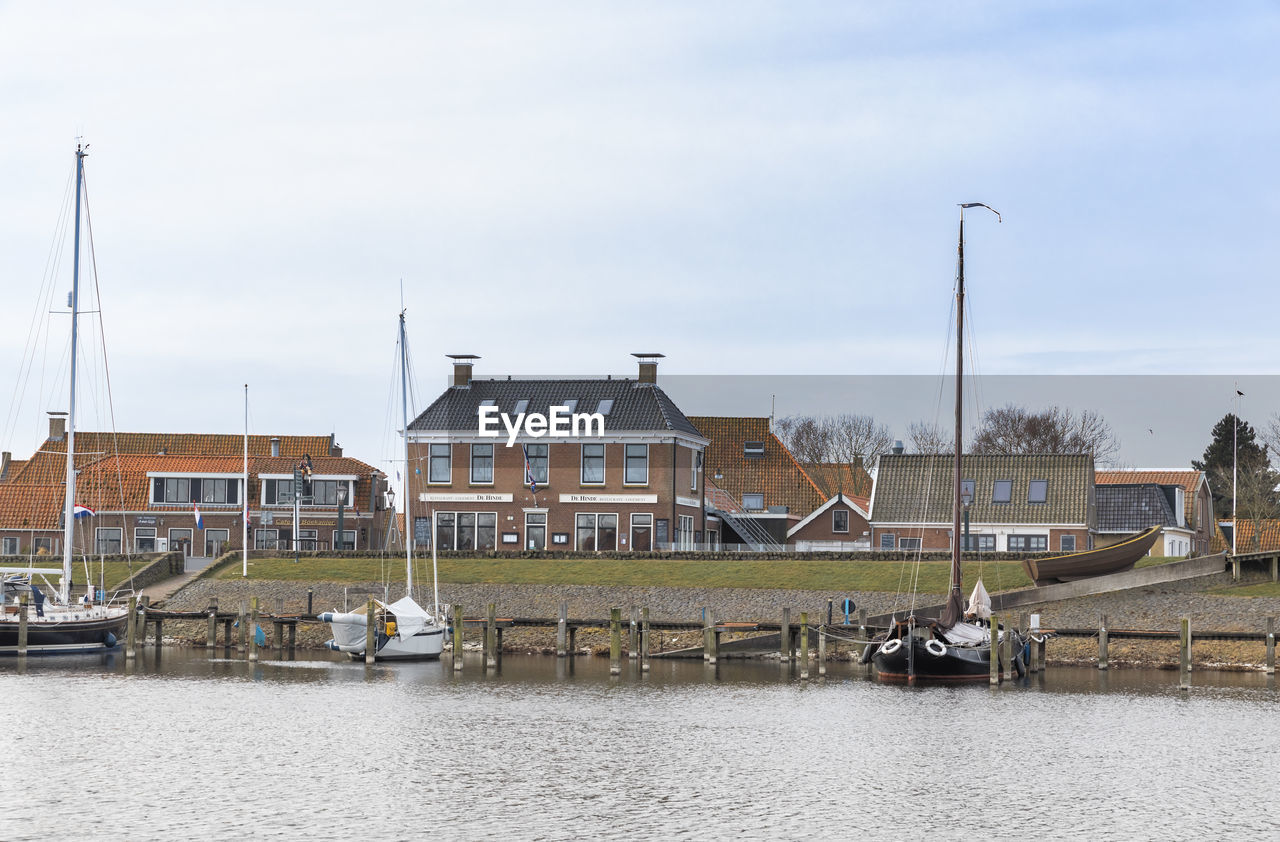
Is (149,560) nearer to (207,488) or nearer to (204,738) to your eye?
(207,488)

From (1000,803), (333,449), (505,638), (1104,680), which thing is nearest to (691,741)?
(1000,803)

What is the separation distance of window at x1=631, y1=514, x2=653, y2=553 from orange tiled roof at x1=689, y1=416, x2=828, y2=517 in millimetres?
11493

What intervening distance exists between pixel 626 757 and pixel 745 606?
1219 inches

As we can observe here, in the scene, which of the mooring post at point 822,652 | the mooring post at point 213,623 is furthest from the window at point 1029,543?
the mooring post at point 213,623

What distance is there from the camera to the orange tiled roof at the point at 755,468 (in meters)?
92.8

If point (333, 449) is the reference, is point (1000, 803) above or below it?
below

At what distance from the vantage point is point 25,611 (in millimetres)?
60469

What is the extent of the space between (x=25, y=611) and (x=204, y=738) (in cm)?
2614

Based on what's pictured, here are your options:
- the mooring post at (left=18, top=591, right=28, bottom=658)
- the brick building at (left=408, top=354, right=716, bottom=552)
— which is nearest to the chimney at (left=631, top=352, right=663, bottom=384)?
the brick building at (left=408, top=354, right=716, bottom=552)

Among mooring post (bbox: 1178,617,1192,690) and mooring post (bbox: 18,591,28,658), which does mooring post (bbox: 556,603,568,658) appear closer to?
mooring post (bbox: 18,591,28,658)

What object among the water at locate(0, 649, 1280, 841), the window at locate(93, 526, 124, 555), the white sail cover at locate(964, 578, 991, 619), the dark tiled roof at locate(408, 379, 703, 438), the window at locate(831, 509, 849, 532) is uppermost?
the dark tiled roof at locate(408, 379, 703, 438)

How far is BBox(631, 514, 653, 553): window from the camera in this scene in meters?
80.8

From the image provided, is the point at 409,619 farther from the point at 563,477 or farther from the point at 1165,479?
the point at 1165,479

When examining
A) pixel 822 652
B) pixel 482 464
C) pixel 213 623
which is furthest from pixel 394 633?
pixel 482 464
